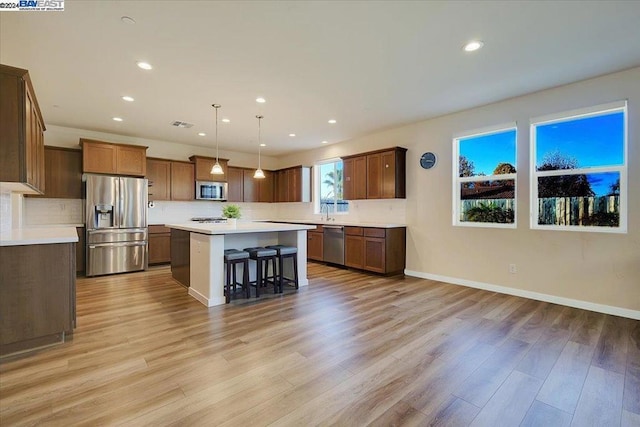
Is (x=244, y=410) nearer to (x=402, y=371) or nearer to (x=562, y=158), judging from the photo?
(x=402, y=371)

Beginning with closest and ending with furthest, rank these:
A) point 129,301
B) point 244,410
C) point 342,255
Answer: point 244,410
point 129,301
point 342,255

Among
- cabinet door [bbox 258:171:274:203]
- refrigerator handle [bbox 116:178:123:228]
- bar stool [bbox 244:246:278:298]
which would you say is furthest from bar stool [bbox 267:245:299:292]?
cabinet door [bbox 258:171:274:203]

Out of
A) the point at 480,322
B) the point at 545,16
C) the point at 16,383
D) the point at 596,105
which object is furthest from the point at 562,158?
the point at 16,383

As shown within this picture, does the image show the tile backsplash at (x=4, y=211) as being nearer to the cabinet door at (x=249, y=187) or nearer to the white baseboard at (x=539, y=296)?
the cabinet door at (x=249, y=187)

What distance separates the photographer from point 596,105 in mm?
3479

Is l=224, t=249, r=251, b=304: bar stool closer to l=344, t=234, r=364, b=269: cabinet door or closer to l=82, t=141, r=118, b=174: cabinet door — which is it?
l=344, t=234, r=364, b=269: cabinet door

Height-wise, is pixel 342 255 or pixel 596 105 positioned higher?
pixel 596 105

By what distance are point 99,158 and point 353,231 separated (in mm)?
4841

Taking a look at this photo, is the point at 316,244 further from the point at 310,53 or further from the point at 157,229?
the point at 310,53

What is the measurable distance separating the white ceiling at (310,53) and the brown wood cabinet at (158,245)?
7.69ft

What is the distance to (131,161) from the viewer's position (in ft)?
18.7

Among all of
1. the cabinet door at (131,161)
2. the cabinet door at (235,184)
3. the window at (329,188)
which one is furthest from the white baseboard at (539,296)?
the cabinet door at (131,161)

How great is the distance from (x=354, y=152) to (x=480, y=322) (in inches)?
167

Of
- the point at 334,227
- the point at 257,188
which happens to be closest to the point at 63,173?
the point at 257,188
